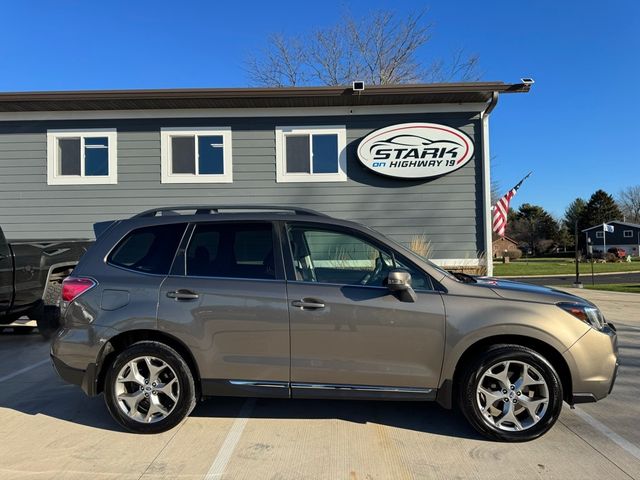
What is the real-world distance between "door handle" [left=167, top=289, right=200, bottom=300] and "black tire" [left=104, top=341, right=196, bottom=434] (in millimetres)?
404

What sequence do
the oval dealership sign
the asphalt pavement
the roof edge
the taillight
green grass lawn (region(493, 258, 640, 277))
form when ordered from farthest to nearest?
green grass lawn (region(493, 258, 640, 277)) < the asphalt pavement < the oval dealership sign < the roof edge < the taillight

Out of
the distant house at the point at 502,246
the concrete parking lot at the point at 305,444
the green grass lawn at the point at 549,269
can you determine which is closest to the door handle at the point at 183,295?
the concrete parking lot at the point at 305,444

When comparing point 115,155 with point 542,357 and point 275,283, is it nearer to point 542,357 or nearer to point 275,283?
point 275,283

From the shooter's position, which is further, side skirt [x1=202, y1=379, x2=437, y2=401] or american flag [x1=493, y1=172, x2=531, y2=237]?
american flag [x1=493, y1=172, x2=531, y2=237]

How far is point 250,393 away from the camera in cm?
374

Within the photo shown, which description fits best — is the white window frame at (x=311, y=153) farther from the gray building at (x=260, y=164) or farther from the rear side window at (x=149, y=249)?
the rear side window at (x=149, y=249)

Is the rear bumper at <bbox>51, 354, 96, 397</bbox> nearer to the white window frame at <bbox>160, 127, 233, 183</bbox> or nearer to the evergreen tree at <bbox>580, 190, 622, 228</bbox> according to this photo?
the white window frame at <bbox>160, 127, 233, 183</bbox>

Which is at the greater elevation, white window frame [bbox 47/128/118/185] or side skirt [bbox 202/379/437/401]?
white window frame [bbox 47/128/118/185]

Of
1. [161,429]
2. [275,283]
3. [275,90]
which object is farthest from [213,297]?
[275,90]

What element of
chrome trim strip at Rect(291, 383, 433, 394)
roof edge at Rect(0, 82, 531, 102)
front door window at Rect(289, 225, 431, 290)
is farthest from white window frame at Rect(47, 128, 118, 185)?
chrome trim strip at Rect(291, 383, 433, 394)

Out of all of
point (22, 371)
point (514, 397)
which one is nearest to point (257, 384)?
point (514, 397)

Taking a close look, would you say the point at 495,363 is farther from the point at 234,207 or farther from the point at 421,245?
the point at 421,245

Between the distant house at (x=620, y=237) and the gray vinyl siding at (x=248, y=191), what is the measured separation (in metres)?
67.9

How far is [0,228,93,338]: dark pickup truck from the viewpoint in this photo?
6.50 metres
